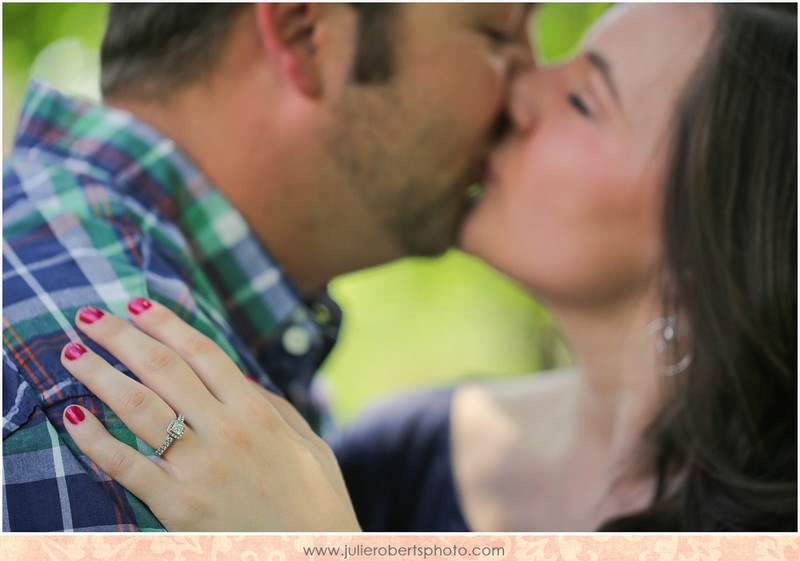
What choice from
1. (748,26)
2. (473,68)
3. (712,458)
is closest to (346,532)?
(712,458)

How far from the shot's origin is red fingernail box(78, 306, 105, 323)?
76cm

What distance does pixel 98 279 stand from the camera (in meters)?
0.81

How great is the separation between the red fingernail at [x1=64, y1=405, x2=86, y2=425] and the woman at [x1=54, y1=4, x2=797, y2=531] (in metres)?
0.25

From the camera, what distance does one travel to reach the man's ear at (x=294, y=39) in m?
1.14

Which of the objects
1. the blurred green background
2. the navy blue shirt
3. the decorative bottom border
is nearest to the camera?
the decorative bottom border

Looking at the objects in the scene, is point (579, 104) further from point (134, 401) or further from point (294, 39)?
point (134, 401)

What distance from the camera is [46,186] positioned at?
3.00ft

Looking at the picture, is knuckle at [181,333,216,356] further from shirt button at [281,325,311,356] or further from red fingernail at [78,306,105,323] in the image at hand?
shirt button at [281,325,311,356]

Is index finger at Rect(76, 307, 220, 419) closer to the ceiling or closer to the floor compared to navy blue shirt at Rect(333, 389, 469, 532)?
closer to the ceiling

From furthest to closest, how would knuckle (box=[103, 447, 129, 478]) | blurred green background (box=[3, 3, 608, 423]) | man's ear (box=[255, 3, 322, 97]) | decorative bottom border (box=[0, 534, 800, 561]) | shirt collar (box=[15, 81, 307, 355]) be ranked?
blurred green background (box=[3, 3, 608, 423]) → man's ear (box=[255, 3, 322, 97]) → shirt collar (box=[15, 81, 307, 355]) → decorative bottom border (box=[0, 534, 800, 561]) → knuckle (box=[103, 447, 129, 478])

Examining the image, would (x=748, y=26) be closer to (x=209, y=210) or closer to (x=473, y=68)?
(x=473, y=68)

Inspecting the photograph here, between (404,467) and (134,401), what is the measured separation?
0.94 m

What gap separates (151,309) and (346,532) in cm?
35

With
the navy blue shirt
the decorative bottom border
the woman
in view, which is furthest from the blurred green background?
the decorative bottom border
